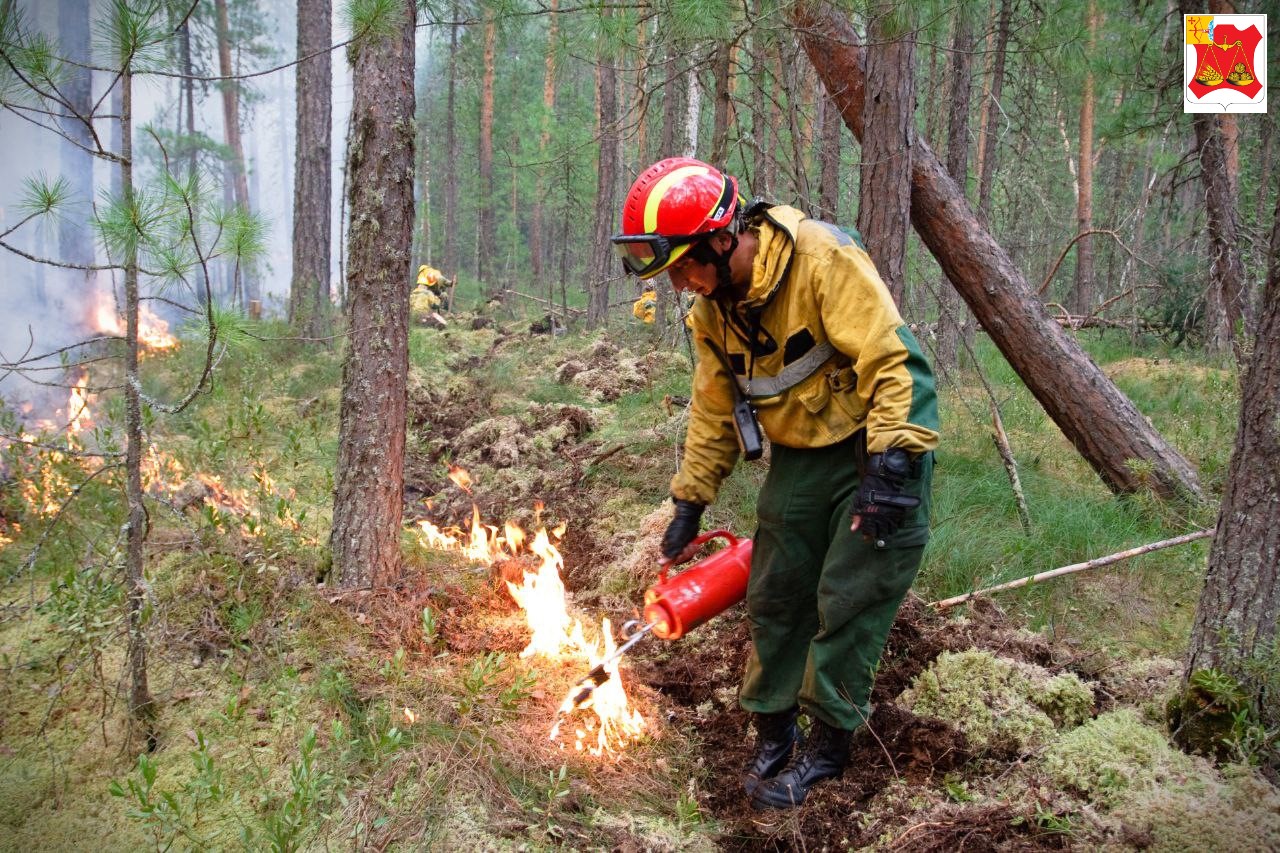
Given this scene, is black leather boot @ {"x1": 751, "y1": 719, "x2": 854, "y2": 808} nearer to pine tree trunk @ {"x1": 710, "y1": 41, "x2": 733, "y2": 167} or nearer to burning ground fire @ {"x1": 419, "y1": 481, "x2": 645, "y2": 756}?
burning ground fire @ {"x1": 419, "y1": 481, "x2": 645, "y2": 756}

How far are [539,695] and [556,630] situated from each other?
0.43m

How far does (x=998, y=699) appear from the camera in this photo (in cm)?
304

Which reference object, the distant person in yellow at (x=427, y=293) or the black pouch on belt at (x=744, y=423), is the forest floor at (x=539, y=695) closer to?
the black pouch on belt at (x=744, y=423)

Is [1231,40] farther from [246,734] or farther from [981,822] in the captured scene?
[246,734]

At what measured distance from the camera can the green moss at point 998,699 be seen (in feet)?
9.50

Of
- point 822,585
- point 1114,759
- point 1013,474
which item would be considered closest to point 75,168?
point 822,585

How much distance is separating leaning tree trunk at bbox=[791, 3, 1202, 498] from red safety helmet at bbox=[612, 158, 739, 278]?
2797 mm

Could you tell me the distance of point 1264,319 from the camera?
95.3 inches

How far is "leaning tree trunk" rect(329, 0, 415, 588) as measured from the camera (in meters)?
3.75

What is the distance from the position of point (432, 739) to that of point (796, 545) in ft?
5.10

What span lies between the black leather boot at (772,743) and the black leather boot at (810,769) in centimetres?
9

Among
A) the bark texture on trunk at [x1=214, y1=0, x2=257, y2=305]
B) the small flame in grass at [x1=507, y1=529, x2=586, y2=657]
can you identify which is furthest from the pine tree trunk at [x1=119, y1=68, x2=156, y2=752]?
the bark texture on trunk at [x1=214, y1=0, x2=257, y2=305]

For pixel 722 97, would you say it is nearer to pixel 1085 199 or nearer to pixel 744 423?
pixel 744 423

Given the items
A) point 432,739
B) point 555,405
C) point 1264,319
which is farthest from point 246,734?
point 555,405
